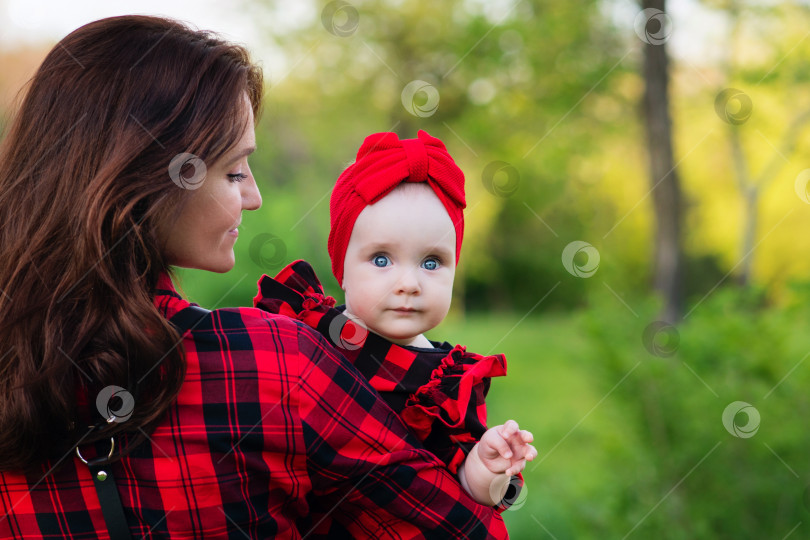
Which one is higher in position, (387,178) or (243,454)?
(387,178)

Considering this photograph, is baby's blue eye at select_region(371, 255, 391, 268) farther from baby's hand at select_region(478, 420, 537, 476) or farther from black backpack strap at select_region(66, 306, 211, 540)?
black backpack strap at select_region(66, 306, 211, 540)

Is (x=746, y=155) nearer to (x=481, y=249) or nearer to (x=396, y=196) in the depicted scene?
(x=396, y=196)

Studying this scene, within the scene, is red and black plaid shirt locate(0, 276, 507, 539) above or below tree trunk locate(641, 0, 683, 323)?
below

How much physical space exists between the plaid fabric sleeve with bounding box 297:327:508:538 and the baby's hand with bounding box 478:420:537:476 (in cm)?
7

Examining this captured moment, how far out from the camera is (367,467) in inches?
51.4

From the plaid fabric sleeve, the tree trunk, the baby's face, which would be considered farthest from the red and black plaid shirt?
the tree trunk

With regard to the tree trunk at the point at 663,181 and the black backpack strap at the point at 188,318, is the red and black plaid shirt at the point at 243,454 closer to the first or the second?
the black backpack strap at the point at 188,318

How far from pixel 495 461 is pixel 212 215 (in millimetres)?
626

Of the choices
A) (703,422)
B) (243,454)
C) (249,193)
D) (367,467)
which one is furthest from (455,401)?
(703,422)

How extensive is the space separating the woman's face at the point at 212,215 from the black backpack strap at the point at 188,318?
0.15 m

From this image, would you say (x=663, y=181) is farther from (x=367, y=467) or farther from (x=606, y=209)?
(x=606, y=209)

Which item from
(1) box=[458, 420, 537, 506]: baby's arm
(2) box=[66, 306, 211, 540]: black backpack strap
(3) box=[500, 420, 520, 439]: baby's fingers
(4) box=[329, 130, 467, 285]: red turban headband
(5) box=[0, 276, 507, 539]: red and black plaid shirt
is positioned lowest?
(2) box=[66, 306, 211, 540]: black backpack strap

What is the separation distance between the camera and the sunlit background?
394 cm

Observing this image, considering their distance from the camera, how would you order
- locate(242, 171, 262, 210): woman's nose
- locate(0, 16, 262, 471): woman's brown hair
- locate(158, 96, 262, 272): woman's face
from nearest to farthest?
locate(0, 16, 262, 471): woman's brown hair, locate(158, 96, 262, 272): woman's face, locate(242, 171, 262, 210): woman's nose
